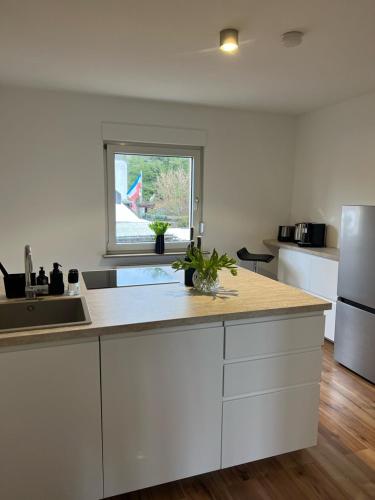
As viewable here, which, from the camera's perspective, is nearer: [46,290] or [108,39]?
[46,290]

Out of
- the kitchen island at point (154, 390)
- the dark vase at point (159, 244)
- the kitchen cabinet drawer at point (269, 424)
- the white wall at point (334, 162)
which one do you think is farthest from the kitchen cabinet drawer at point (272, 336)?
the dark vase at point (159, 244)

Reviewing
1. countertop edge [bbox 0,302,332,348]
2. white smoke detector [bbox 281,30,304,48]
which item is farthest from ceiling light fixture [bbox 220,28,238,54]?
countertop edge [bbox 0,302,332,348]

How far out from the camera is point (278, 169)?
4367 mm

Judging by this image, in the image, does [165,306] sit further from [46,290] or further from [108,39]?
[108,39]

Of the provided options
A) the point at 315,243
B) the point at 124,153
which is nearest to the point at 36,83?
the point at 124,153

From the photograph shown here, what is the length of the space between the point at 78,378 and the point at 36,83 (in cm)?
276

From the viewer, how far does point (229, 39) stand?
6.91 ft

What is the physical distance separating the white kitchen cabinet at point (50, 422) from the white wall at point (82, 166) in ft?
7.77

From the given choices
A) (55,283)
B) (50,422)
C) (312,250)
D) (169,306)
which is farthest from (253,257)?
(50,422)

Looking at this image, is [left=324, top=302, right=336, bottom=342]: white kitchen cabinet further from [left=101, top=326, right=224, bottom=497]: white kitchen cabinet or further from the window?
[left=101, top=326, right=224, bottom=497]: white kitchen cabinet

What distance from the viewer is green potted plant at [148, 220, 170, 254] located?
3.94 metres

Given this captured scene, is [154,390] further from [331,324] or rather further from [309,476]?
[331,324]

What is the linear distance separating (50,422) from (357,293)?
236 centimetres

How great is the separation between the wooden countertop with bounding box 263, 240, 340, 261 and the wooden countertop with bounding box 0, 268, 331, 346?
1357 mm
